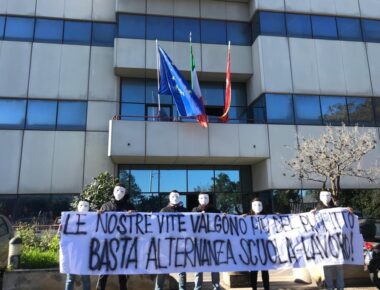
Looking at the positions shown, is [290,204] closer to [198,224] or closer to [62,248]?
[198,224]

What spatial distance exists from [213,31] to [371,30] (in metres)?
9.22

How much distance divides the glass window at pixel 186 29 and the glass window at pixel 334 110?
775 centimetres

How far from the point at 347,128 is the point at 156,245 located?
1606 cm

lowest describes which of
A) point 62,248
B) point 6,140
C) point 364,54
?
point 62,248

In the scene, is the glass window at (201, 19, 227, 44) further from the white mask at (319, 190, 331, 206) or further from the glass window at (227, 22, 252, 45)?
the white mask at (319, 190, 331, 206)

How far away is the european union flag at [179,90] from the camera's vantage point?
18.4m

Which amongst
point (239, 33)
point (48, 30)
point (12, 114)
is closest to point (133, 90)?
point (48, 30)

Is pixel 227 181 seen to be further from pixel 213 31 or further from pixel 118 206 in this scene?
pixel 118 206

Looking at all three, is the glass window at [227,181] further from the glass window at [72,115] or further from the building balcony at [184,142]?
the glass window at [72,115]

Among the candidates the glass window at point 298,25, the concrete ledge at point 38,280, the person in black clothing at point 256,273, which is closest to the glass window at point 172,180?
the glass window at point 298,25

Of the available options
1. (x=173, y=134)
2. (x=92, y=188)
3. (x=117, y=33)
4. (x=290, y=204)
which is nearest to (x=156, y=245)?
(x=92, y=188)

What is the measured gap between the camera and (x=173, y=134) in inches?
722

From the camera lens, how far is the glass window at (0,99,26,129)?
19109 mm

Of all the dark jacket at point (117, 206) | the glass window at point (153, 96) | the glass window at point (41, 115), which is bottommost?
the dark jacket at point (117, 206)
